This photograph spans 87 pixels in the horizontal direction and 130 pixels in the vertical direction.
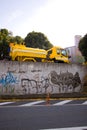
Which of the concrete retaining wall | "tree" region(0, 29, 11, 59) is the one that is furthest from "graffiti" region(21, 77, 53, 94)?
"tree" region(0, 29, 11, 59)

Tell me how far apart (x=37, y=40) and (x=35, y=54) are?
33261 millimetres

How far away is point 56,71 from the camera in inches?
1081

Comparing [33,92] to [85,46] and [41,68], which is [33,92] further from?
[85,46]

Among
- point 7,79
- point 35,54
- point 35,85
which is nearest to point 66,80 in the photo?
point 35,85

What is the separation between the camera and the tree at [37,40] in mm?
61562

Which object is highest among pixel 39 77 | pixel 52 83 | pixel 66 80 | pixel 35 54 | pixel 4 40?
pixel 4 40

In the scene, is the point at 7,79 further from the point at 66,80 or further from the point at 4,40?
the point at 4,40

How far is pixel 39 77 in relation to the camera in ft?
86.2

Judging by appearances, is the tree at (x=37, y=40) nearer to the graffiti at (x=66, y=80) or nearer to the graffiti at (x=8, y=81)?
the graffiti at (x=66, y=80)

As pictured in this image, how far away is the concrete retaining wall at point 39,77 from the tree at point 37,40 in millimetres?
32744

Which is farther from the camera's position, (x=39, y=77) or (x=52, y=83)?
(x=52, y=83)

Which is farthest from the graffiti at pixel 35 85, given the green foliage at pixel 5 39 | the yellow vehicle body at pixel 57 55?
the green foliage at pixel 5 39

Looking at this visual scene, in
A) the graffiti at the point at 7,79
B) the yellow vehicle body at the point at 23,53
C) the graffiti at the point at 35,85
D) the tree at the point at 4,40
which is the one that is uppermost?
the tree at the point at 4,40

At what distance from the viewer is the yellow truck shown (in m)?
28.5
